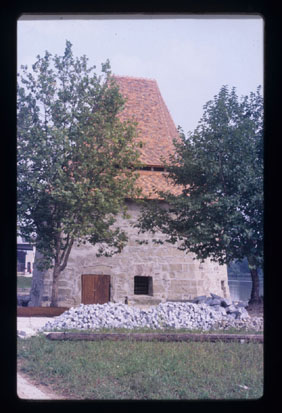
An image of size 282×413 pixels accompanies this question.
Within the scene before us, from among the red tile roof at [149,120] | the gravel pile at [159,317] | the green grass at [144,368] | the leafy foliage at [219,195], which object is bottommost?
the green grass at [144,368]

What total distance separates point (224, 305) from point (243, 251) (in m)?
0.81

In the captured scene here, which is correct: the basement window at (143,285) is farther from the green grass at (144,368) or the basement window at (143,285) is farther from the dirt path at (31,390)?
the dirt path at (31,390)

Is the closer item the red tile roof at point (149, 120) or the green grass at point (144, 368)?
the green grass at point (144, 368)

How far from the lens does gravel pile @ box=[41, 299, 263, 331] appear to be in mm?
5238

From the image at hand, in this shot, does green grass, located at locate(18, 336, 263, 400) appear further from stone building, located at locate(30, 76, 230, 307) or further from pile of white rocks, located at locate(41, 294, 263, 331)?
stone building, located at locate(30, 76, 230, 307)

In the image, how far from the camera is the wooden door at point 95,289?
19.0ft

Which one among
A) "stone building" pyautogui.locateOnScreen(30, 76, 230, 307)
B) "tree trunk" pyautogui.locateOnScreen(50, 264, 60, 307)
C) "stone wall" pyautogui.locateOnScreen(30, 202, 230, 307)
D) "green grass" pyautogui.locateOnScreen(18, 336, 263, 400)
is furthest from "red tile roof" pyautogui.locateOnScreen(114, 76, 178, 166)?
"green grass" pyautogui.locateOnScreen(18, 336, 263, 400)

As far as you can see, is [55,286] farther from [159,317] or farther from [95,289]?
[159,317]

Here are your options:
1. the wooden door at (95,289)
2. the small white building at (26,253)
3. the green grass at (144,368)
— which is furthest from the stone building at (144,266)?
the green grass at (144,368)

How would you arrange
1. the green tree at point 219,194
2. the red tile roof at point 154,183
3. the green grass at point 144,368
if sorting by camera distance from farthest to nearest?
the red tile roof at point 154,183 → the green tree at point 219,194 → the green grass at point 144,368

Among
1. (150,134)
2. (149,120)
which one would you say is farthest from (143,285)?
(149,120)

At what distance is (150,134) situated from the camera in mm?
6215

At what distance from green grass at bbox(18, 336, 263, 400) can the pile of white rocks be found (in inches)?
12.9
